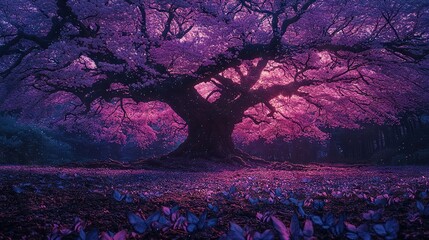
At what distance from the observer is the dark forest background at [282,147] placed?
69.7 ft

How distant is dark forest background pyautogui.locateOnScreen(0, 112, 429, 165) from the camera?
21.2m

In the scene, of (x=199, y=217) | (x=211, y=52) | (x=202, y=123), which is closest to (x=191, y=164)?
(x=202, y=123)

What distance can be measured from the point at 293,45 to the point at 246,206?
931cm

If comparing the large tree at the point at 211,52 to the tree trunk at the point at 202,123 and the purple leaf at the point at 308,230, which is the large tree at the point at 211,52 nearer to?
the tree trunk at the point at 202,123

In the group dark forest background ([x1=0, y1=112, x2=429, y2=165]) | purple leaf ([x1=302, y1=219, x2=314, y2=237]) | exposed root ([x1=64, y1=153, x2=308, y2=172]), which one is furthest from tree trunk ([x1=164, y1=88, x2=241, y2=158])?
purple leaf ([x1=302, y1=219, x2=314, y2=237])

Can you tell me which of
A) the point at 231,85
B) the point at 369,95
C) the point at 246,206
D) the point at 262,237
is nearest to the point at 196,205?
the point at 246,206

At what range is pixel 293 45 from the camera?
37.2ft

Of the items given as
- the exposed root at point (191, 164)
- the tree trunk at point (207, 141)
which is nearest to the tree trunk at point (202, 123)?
the tree trunk at point (207, 141)

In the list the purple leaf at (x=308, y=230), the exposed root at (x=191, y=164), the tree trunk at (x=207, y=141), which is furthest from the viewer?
the tree trunk at (x=207, y=141)

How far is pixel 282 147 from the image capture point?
3575cm

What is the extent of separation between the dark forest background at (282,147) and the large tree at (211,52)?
697 centimetres

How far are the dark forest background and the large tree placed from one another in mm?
6972

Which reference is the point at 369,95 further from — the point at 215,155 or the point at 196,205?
the point at 196,205

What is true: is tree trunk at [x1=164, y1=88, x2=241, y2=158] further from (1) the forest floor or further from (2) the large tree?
(1) the forest floor
